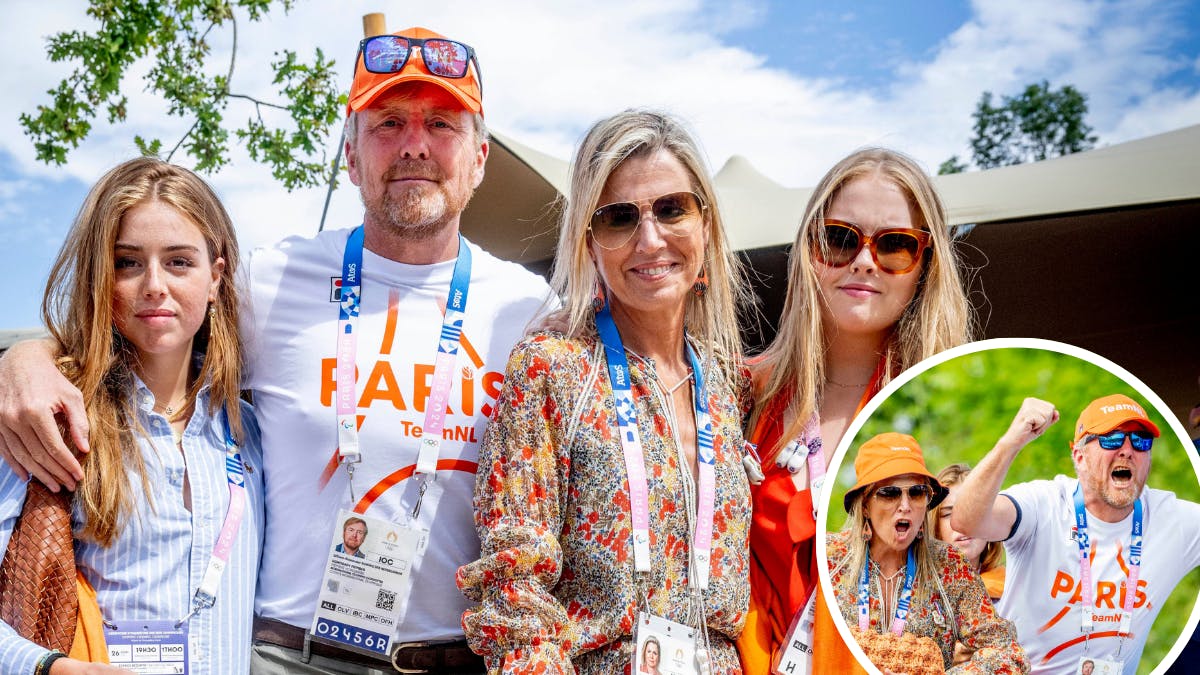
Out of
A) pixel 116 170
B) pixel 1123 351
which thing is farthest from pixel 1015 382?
pixel 1123 351

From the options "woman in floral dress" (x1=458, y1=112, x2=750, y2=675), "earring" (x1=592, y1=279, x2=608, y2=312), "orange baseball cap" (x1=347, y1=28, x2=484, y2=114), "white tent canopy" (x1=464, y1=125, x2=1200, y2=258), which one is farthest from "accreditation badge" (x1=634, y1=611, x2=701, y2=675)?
"white tent canopy" (x1=464, y1=125, x2=1200, y2=258)

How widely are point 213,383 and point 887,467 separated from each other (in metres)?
1.66

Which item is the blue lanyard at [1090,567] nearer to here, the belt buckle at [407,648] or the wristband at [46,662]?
the belt buckle at [407,648]

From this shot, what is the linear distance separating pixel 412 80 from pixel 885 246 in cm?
135

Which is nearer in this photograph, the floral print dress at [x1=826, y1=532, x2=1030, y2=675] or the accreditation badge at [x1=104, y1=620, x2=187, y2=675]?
the floral print dress at [x1=826, y1=532, x2=1030, y2=675]

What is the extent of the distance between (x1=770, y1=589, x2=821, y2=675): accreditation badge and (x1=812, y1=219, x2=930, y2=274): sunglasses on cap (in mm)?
812

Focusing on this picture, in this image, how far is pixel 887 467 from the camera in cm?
204

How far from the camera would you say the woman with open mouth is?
77.3 inches

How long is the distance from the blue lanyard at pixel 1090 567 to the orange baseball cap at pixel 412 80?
184cm

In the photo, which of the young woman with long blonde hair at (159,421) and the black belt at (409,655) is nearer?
the young woman with long blonde hair at (159,421)

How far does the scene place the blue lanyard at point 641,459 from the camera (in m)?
2.04

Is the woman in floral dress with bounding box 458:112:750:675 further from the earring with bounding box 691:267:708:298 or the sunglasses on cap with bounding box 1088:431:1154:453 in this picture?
the sunglasses on cap with bounding box 1088:431:1154:453

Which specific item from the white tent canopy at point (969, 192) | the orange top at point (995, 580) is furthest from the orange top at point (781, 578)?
the white tent canopy at point (969, 192)

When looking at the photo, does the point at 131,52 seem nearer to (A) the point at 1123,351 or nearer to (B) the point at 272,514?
(B) the point at 272,514
